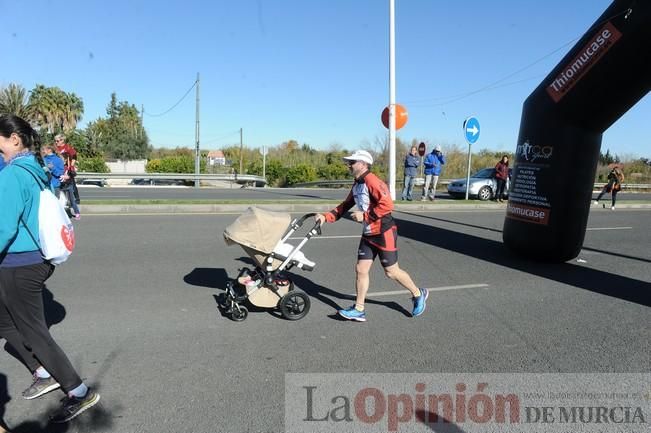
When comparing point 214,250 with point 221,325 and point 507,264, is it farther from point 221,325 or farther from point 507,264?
point 507,264

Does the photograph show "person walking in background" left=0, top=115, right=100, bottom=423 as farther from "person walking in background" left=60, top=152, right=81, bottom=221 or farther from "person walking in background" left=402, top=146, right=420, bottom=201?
"person walking in background" left=402, top=146, right=420, bottom=201

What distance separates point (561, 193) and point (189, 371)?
20.1ft

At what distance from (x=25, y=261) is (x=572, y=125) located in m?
7.12

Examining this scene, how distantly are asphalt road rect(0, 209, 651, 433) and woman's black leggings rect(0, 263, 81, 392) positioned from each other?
354 millimetres

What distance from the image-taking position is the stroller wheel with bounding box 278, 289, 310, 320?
4.91 m

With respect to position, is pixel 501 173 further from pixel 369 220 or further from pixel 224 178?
pixel 224 178

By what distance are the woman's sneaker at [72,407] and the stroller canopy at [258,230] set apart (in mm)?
1834

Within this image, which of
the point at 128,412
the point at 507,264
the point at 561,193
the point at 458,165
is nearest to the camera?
the point at 128,412

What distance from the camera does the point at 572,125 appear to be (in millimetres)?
→ 7062

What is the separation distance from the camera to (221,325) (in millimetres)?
4770

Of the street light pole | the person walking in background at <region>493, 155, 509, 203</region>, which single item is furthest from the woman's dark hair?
the person walking in background at <region>493, 155, 509, 203</region>

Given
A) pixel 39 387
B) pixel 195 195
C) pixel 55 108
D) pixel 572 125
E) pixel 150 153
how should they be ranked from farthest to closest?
pixel 150 153
pixel 55 108
pixel 195 195
pixel 572 125
pixel 39 387

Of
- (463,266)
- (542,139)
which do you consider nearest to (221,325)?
(463,266)

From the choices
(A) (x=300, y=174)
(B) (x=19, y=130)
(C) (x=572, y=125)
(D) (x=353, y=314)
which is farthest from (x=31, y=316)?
(A) (x=300, y=174)
